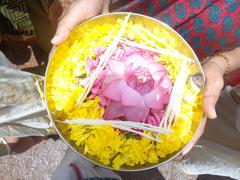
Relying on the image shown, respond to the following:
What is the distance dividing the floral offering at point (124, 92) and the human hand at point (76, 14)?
0.03 m

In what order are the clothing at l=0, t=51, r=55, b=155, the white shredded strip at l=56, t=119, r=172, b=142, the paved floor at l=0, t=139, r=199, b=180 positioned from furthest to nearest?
the paved floor at l=0, t=139, r=199, b=180, the clothing at l=0, t=51, r=55, b=155, the white shredded strip at l=56, t=119, r=172, b=142

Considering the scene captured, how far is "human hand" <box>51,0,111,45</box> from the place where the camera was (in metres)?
0.98

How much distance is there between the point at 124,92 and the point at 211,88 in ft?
0.91

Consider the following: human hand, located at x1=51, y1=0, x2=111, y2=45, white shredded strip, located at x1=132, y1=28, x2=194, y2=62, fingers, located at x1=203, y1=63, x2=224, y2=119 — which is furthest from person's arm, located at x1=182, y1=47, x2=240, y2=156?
human hand, located at x1=51, y1=0, x2=111, y2=45

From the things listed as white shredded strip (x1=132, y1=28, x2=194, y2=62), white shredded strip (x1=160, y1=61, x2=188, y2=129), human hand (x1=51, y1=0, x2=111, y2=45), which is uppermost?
white shredded strip (x1=132, y1=28, x2=194, y2=62)

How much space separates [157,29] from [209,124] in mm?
523

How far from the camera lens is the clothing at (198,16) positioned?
1277mm

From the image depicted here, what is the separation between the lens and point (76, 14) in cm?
111

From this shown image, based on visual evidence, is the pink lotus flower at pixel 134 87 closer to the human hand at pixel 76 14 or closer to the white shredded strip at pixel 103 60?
the white shredded strip at pixel 103 60

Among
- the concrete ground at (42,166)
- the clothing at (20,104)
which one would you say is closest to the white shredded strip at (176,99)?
the clothing at (20,104)

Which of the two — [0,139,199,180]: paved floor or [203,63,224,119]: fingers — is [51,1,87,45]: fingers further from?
[0,139,199,180]: paved floor

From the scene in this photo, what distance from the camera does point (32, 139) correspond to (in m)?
1.45

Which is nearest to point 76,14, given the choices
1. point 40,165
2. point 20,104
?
point 20,104

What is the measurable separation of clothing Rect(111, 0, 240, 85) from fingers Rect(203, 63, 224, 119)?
7.1 inches
